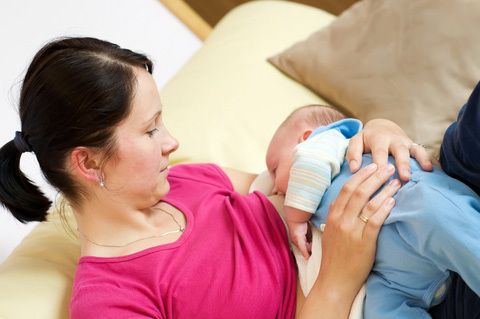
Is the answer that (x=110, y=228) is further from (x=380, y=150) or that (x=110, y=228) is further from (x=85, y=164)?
(x=380, y=150)

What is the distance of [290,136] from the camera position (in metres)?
1.53

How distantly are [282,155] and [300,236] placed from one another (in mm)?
245

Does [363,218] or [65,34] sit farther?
[65,34]

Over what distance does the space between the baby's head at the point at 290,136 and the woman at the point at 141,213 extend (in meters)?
0.15

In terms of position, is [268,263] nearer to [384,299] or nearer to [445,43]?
[384,299]

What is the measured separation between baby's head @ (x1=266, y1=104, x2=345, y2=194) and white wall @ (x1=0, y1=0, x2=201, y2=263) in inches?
29.6

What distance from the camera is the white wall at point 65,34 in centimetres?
191

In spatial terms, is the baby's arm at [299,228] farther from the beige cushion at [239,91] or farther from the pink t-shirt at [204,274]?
the beige cushion at [239,91]

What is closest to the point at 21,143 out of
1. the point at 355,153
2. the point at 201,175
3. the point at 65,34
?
the point at 201,175

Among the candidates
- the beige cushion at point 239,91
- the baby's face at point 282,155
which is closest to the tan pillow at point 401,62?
the beige cushion at point 239,91

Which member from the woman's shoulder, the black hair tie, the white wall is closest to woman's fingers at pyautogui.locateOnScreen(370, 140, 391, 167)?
the woman's shoulder

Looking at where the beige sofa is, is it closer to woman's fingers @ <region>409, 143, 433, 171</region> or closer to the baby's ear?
the baby's ear

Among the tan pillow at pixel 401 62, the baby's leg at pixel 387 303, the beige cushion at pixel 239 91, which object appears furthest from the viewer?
the beige cushion at pixel 239 91

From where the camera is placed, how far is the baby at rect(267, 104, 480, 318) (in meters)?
1.07
